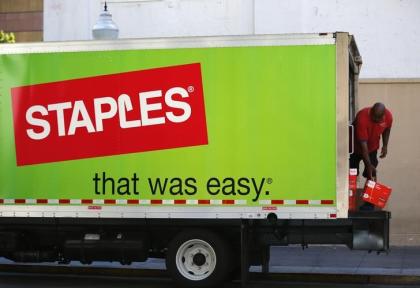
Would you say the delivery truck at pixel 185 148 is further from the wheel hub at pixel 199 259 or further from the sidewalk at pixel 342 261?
the sidewalk at pixel 342 261

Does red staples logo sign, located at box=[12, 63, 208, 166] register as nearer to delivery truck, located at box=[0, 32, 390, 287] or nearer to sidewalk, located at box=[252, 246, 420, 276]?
delivery truck, located at box=[0, 32, 390, 287]

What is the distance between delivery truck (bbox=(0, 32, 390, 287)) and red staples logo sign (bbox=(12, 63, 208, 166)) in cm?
1

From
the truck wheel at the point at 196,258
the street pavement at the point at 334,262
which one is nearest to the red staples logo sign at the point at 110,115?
the truck wheel at the point at 196,258

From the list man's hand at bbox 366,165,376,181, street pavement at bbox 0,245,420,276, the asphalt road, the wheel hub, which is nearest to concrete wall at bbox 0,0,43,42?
street pavement at bbox 0,245,420,276

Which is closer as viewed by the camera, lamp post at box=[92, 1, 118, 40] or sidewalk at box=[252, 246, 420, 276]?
sidewalk at box=[252, 246, 420, 276]

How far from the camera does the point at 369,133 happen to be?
404 inches

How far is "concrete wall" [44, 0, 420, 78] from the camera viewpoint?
14.5 metres

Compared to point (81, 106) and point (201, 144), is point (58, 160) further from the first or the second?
point (201, 144)

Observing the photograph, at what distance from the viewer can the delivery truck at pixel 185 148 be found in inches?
368

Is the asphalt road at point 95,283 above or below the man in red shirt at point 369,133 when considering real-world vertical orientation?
below

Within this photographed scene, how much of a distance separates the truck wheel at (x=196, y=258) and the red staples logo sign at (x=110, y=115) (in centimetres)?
122

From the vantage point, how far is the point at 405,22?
14.5 metres

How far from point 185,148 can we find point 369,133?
2.54 m

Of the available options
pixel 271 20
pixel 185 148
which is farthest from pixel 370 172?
pixel 271 20
